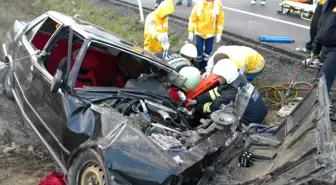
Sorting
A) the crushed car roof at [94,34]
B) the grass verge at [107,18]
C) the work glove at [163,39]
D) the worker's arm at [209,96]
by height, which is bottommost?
the grass verge at [107,18]

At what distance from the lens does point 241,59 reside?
5.39m

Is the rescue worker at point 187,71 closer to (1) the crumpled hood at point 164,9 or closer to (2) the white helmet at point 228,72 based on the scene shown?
(2) the white helmet at point 228,72

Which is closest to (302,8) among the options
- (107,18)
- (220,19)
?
(220,19)

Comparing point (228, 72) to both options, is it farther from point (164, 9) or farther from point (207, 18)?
point (207, 18)

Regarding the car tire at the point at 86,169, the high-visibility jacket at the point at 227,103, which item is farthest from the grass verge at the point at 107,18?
the car tire at the point at 86,169

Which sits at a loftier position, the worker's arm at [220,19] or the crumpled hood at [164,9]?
the crumpled hood at [164,9]

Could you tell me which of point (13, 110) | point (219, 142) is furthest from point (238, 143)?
point (13, 110)

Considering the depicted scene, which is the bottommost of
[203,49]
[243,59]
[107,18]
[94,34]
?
[107,18]

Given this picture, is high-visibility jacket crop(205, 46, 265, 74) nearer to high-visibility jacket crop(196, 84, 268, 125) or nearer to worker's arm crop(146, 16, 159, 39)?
high-visibility jacket crop(196, 84, 268, 125)

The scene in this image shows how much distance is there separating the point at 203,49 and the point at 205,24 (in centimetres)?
57

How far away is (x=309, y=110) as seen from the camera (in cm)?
306

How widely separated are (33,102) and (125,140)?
66.0 inches

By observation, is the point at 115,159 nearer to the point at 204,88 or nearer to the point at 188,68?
the point at 188,68

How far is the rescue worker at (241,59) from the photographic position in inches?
211
